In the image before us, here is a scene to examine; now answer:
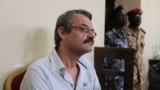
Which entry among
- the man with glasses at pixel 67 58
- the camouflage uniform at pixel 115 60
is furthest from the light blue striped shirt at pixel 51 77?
the camouflage uniform at pixel 115 60

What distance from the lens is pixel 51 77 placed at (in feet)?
4.45

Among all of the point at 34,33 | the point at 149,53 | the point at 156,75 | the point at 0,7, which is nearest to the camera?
the point at 0,7

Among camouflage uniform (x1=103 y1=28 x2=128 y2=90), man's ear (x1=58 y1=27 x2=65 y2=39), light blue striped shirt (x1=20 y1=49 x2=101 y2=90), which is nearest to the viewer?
light blue striped shirt (x1=20 y1=49 x2=101 y2=90)

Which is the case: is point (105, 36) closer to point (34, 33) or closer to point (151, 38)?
point (34, 33)

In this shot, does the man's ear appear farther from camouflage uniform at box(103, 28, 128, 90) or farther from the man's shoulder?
camouflage uniform at box(103, 28, 128, 90)

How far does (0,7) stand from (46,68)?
414 mm

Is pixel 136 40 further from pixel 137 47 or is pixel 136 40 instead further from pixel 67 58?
pixel 67 58

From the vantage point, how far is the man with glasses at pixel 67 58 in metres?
1.34

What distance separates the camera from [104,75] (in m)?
2.19

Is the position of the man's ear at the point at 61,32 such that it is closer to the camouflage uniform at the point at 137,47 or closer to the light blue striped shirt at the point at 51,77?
the light blue striped shirt at the point at 51,77

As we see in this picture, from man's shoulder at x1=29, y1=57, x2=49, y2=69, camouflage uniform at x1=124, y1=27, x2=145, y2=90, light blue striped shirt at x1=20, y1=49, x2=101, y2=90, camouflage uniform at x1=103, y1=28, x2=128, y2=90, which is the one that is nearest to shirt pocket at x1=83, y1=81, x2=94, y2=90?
light blue striped shirt at x1=20, y1=49, x2=101, y2=90

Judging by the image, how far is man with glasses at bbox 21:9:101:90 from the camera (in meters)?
1.34

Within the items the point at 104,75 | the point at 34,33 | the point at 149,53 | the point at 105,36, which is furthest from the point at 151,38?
the point at 34,33

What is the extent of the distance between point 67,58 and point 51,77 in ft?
0.52
